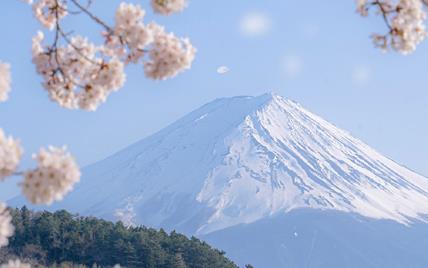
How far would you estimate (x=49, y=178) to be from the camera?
3094mm

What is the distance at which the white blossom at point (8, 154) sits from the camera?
306 centimetres

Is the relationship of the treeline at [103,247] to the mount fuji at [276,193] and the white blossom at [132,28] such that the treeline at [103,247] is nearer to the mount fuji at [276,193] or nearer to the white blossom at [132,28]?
the white blossom at [132,28]

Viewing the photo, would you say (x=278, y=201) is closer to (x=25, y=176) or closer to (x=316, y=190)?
(x=316, y=190)

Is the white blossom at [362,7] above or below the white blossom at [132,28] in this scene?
below

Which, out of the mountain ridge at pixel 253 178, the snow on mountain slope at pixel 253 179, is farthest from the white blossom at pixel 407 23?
the snow on mountain slope at pixel 253 179

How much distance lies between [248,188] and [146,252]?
8330 centimetres

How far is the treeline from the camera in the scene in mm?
21766

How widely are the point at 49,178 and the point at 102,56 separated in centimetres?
94

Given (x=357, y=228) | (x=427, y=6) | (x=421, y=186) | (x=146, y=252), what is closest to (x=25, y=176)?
(x=427, y=6)

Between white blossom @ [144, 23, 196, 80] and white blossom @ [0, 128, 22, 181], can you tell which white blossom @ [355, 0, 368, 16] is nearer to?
white blossom @ [144, 23, 196, 80]

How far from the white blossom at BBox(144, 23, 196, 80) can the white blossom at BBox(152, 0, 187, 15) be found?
0.19m

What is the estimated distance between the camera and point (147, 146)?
12681 cm

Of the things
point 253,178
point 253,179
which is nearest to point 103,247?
point 253,179

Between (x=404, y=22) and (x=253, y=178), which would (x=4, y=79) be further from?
(x=253, y=178)
